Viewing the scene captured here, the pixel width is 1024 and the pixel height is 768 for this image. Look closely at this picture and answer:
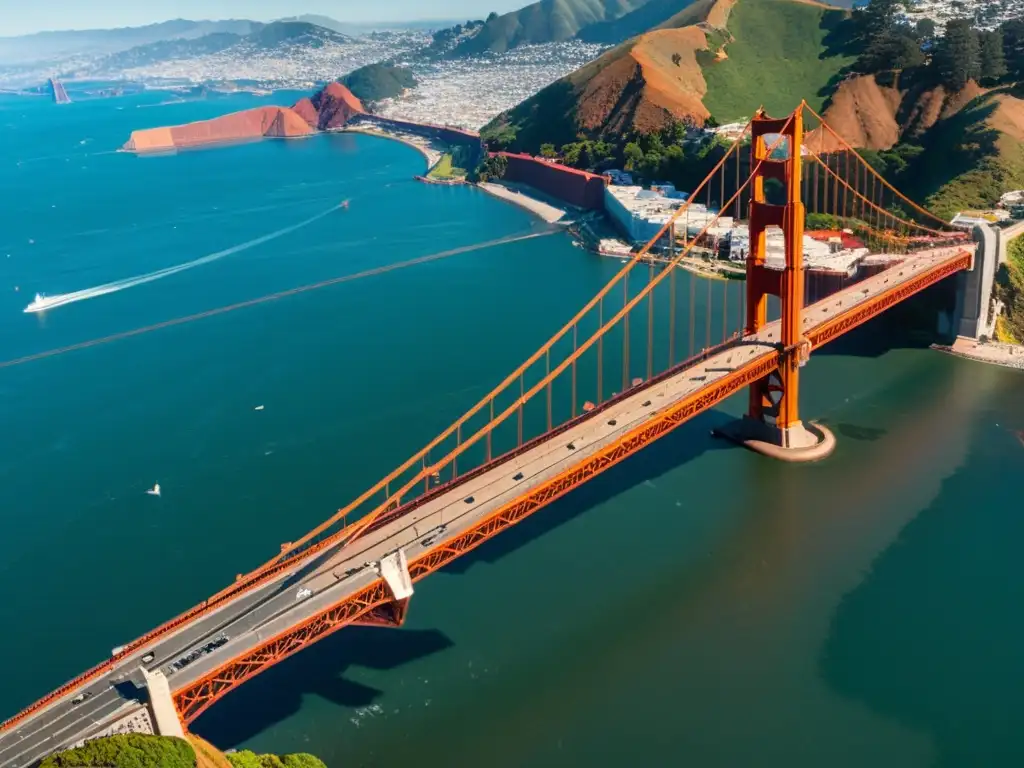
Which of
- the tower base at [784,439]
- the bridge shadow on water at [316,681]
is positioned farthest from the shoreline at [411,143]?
the bridge shadow on water at [316,681]

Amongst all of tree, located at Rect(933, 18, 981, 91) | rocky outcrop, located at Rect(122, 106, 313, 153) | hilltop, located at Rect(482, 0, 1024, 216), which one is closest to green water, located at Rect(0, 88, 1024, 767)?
hilltop, located at Rect(482, 0, 1024, 216)

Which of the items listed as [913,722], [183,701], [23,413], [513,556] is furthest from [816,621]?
[23,413]

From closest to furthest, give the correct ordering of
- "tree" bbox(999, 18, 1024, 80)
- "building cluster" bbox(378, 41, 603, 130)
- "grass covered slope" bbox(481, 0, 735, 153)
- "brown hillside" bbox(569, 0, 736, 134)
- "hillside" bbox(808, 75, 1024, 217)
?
"hillside" bbox(808, 75, 1024, 217) → "tree" bbox(999, 18, 1024, 80) → "brown hillside" bbox(569, 0, 736, 134) → "grass covered slope" bbox(481, 0, 735, 153) → "building cluster" bbox(378, 41, 603, 130)

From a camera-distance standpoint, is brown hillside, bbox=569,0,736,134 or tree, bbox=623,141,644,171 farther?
brown hillside, bbox=569,0,736,134

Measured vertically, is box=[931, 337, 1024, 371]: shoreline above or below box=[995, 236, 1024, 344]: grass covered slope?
below

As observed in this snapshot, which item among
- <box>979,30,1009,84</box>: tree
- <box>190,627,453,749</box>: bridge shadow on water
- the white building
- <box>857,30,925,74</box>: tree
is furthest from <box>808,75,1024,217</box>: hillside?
<box>190,627,453,749</box>: bridge shadow on water

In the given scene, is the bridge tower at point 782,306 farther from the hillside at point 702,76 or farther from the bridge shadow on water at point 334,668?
the hillside at point 702,76

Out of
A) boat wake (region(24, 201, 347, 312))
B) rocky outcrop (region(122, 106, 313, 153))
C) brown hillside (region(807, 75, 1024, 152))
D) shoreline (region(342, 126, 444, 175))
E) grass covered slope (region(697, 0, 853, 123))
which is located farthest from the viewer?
rocky outcrop (region(122, 106, 313, 153))

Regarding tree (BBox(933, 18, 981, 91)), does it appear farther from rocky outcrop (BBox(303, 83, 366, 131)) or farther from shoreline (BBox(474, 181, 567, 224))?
rocky outcrop (BBox(303, 83, 366, 131))

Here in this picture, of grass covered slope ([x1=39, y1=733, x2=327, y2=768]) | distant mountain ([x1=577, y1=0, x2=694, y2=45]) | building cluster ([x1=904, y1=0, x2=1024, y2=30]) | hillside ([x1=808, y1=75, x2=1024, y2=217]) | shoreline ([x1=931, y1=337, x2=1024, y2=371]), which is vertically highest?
distant mountain ([x1=577, y1=0, x2=694, y2=45])
